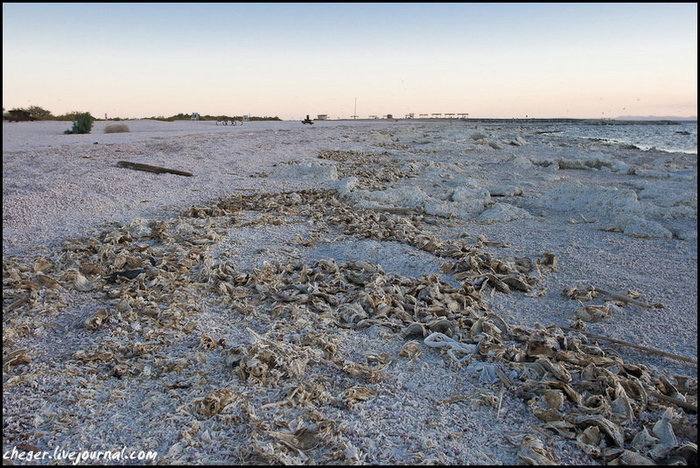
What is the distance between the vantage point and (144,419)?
208cm

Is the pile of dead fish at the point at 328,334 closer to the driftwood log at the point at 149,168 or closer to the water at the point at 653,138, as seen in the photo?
the driftwood log at the point at 149,168

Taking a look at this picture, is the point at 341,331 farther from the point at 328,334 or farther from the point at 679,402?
the point at 679,402

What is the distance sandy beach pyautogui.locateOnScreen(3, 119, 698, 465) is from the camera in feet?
6.63

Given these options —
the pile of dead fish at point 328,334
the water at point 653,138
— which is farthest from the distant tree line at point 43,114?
the water at point 653,138

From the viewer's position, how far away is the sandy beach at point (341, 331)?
2021mm

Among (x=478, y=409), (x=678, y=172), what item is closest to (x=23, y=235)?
(x=478, y=409)

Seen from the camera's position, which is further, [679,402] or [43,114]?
[43,114]

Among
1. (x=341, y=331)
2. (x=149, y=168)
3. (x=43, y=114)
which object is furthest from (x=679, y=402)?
(x=43, y=114)

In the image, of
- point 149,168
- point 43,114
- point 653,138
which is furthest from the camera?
point 653,138

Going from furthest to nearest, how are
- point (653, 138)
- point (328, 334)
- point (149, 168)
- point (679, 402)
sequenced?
point (653, 138) < point (149, 168) < point (328, 334) < point (679, 402)

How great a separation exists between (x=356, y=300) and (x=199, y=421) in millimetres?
1590

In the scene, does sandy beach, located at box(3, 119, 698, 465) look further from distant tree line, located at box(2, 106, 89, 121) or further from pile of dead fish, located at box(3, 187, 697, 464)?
distant tree line, located at box(2, 106, 89, 121)

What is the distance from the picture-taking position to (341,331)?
3.00 m

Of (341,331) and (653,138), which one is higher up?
(653,138)
